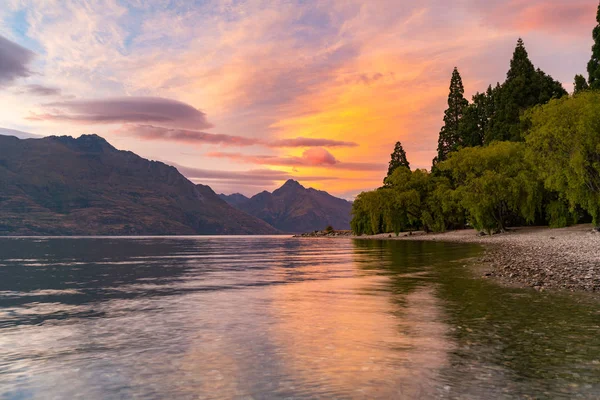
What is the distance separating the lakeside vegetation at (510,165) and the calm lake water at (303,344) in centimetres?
3325

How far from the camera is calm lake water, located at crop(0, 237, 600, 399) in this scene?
8.44 metres

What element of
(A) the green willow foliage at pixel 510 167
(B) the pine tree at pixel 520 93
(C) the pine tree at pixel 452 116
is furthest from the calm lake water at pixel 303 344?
(C) the pine tree at pixel 452 116

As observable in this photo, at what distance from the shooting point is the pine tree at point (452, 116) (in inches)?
5064

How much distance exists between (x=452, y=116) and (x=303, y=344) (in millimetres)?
128879

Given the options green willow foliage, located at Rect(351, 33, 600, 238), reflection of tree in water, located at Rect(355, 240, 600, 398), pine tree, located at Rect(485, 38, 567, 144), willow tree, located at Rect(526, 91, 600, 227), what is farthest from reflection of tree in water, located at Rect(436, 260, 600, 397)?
pine tree, located at Rect(485, 38, 567, 144)

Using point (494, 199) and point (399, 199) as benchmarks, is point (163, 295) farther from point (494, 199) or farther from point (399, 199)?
point (399, 199)

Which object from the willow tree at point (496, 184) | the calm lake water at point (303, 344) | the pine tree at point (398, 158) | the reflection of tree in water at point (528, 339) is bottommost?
the calm lake water at point (303, 344)

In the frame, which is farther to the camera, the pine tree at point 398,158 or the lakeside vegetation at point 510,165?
the pine tree at point 398,158

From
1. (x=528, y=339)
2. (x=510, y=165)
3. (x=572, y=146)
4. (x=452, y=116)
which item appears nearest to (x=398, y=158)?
(x=452, y=116)

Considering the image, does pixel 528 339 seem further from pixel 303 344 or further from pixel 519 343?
pixel 303 344

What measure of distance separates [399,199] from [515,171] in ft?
101

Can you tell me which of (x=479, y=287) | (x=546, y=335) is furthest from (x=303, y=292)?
(x=546, y=335)

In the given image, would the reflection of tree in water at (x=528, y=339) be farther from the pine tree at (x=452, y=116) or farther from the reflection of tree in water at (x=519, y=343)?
the pine tree at (x=452, y=116)

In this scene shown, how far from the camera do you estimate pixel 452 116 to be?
5118 inches
